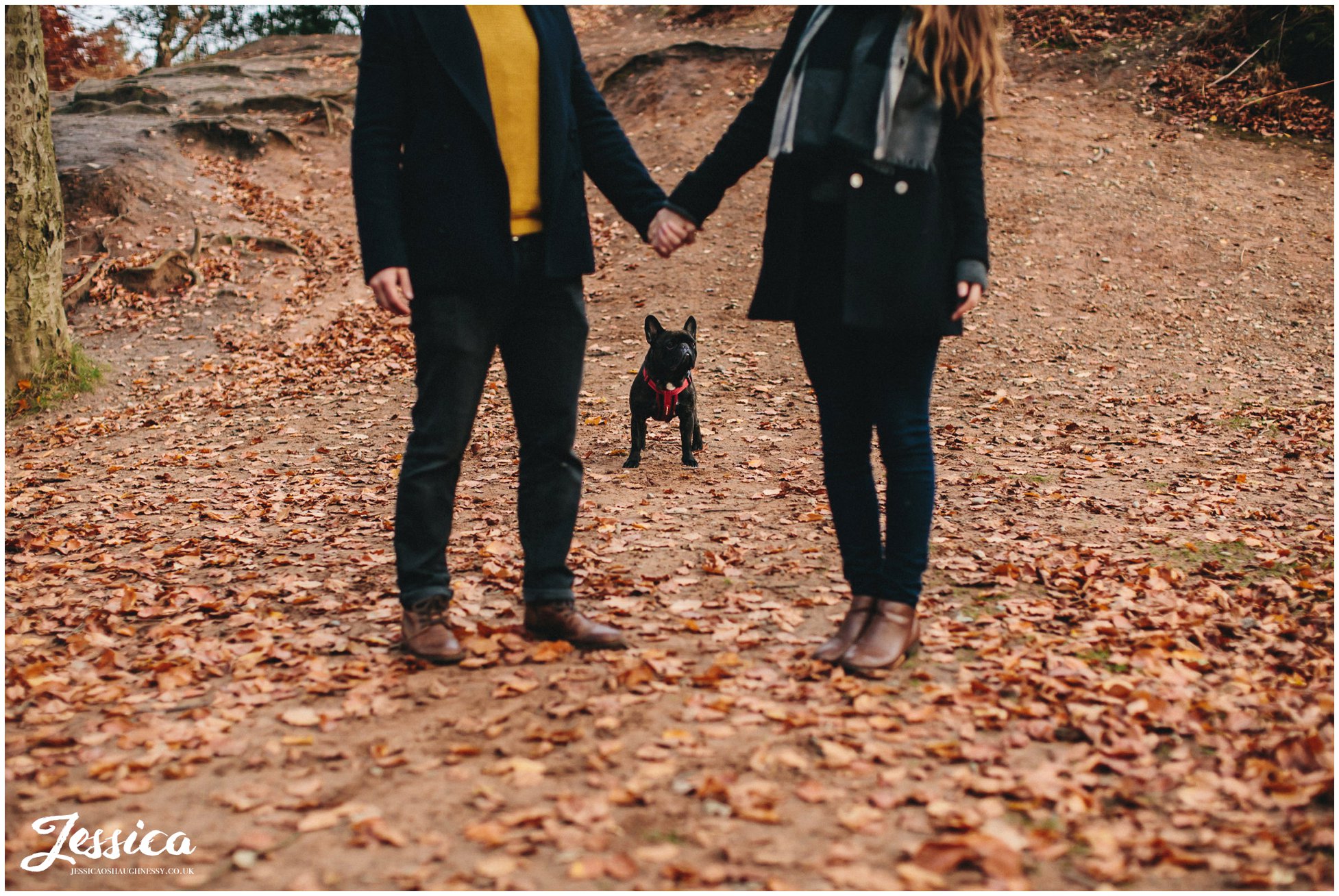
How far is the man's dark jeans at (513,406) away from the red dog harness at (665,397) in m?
2.76

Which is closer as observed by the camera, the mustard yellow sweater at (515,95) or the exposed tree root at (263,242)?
the mustard yellow sweater at (515,95)

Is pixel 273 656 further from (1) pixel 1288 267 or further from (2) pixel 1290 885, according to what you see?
(1) pixel 1288 267

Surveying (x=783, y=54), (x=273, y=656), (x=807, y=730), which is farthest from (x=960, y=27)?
(x=273, y=656)

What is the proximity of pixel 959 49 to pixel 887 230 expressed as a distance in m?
0.56

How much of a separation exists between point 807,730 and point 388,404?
6389 millimetres

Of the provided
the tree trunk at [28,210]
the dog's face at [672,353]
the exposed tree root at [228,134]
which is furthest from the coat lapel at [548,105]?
the exposed tree root at [228,134]

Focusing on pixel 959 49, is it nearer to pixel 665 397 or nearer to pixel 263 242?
pixel 665 397

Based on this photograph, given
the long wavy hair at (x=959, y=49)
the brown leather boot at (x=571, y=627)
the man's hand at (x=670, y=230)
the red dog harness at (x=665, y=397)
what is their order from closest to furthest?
the long wavy hair at (x=959, y=49) → the man's hand at (x=670, y=230) → the brown leather boot at (x=571, y=627) → the red dog harness at (x=665, y=397)

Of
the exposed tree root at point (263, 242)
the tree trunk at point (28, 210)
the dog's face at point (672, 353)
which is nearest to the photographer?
the dog's face at point (672, 353)

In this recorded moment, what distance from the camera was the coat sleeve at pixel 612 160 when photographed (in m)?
3.33

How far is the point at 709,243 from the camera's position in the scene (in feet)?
39.7

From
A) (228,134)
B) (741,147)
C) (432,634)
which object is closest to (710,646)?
(432,634)

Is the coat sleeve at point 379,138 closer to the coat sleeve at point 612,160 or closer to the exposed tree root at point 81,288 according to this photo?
the coat sleeve at point 612,160

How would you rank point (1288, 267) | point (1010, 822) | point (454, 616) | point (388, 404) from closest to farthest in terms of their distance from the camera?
point (1010, 822) → point (454, 616) → point (388, 404) → point (1288, 267)
